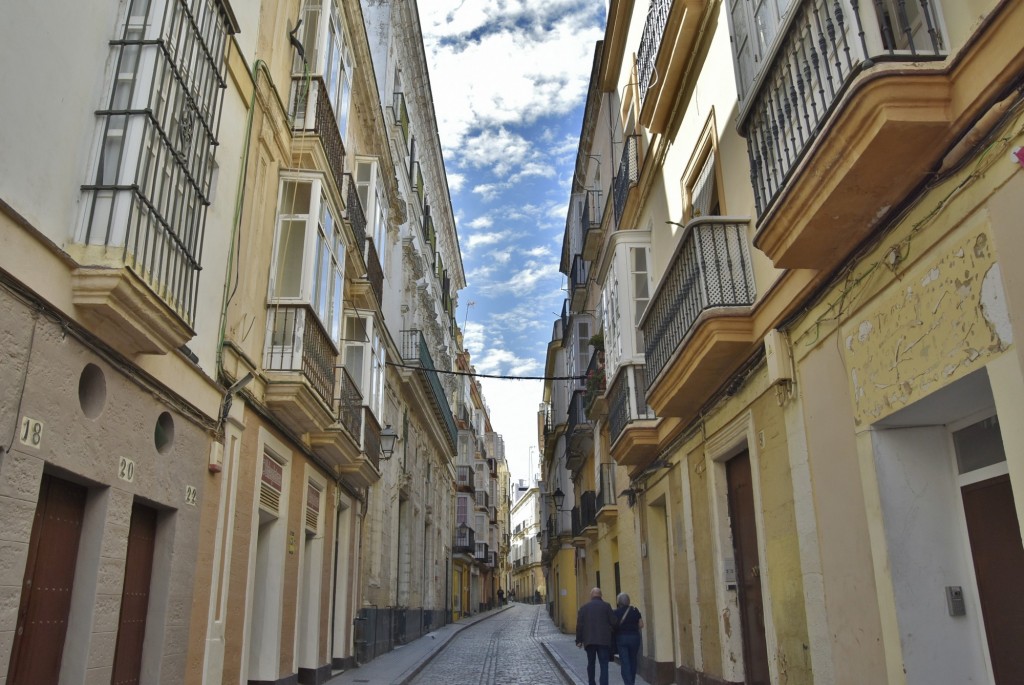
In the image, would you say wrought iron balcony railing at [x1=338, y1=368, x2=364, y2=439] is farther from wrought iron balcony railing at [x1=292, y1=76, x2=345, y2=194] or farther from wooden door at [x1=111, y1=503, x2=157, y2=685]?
wooden door at [x1=111, y1=503, x2=157, y2=685]

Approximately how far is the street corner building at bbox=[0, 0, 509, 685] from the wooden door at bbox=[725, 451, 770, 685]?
523 cm

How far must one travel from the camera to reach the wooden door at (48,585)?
16.6ft

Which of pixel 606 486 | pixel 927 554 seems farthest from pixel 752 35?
pixel 606 486

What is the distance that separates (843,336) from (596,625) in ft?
19.3

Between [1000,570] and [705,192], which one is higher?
[705,192]

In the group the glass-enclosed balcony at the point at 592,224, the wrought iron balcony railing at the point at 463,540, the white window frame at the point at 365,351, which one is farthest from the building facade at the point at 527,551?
the white window frame at the point at 365,351

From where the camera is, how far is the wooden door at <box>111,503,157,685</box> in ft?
21.4

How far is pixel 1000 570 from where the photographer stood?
4.57 metres

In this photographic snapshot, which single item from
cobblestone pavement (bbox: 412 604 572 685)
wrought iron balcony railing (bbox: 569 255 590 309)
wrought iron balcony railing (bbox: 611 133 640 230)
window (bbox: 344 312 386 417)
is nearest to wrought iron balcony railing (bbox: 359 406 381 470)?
window (bbox: 344 312 386 417)

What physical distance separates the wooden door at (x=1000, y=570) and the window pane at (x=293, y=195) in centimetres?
860

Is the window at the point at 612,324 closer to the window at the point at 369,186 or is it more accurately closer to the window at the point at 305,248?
the window at the point at 305,248

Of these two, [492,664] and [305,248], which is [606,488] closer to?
[492,664]

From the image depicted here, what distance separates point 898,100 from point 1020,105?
0.60m

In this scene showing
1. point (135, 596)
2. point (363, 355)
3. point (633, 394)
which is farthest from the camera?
point (363, 355)
